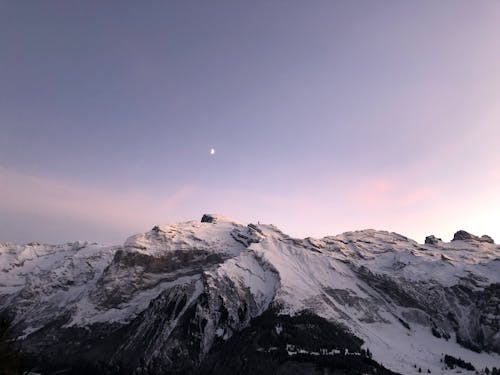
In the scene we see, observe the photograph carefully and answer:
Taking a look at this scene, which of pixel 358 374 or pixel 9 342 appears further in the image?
pixel 358 374

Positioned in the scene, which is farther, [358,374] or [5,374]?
[358,374]

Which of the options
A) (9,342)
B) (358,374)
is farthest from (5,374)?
(358,374)

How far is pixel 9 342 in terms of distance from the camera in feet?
229

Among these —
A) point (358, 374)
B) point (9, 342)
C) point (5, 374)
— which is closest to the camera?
point (5, 374)

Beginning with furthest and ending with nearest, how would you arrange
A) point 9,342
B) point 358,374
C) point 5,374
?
point 358,374, point 9,342, point 5,374

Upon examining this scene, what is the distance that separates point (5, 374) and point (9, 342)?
23.4ft

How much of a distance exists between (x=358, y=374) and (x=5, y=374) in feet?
559

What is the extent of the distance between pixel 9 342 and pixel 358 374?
551 feet

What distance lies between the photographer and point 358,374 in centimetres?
19975

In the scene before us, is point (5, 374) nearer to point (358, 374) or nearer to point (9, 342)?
point (9, 342)

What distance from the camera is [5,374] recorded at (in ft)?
209
